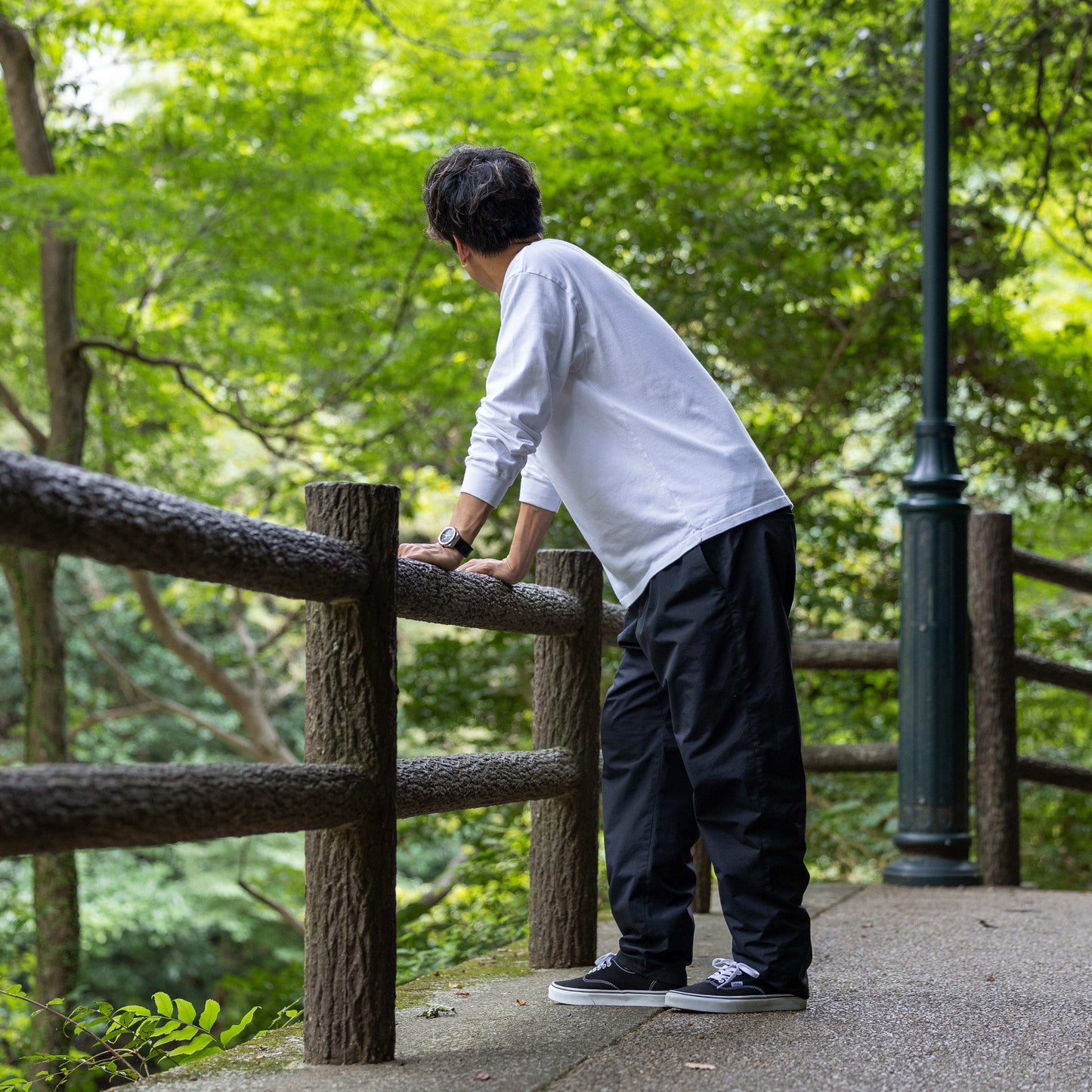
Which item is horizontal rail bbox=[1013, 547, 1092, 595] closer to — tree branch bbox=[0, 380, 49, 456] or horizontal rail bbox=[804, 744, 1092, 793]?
horizontal rail bbox=[804, 744, 1092, 793]

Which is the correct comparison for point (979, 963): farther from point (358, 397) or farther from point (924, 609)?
point (358, 397)

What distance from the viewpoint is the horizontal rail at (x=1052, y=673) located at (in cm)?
501

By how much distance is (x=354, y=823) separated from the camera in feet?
7.04

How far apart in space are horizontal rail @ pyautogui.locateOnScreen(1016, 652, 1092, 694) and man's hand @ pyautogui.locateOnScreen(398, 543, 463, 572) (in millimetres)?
3288

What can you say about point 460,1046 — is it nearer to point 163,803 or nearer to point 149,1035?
point 149,1035

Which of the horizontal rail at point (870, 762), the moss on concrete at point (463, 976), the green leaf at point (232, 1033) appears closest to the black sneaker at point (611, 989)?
the moss on concrete at point (463, 976)

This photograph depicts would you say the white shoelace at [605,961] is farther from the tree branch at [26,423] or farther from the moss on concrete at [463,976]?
the tree branch at [26,423]

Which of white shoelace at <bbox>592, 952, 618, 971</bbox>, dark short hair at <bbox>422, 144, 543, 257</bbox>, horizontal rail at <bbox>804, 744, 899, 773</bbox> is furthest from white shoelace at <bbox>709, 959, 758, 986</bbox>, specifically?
horizontal rail at <bbox>804, 744, 899, 773</bbox>

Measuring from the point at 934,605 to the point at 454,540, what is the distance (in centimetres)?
286

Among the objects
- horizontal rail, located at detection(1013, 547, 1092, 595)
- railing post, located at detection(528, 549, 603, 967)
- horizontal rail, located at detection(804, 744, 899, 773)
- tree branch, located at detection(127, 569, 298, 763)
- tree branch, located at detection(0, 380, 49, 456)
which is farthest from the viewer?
tree branch, located at detection(127, 569, 298, 763)

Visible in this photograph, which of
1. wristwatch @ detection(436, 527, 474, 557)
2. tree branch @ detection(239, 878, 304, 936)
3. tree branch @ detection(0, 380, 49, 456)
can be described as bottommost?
tree branch @ detection(239, 878, 304, 936)

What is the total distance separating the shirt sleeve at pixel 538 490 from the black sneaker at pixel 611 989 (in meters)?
1.01

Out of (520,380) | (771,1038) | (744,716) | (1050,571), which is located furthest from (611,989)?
(1050,571)

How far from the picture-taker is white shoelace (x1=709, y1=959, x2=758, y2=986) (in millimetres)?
2514
